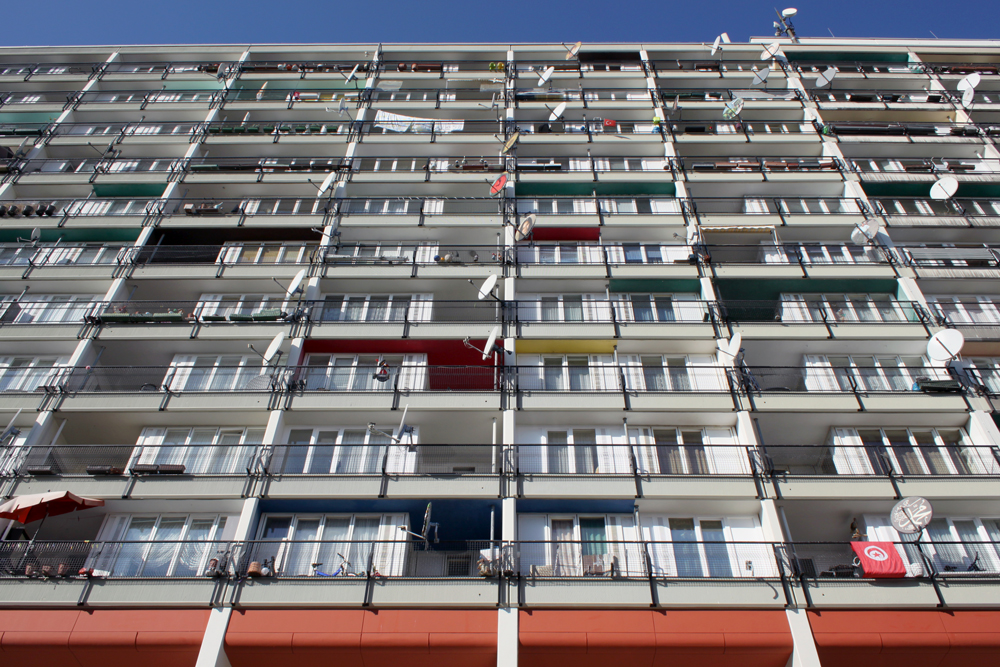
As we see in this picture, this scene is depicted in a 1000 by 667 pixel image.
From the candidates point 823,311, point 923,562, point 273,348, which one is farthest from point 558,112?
point 923,562

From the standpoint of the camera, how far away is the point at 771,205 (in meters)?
31.1

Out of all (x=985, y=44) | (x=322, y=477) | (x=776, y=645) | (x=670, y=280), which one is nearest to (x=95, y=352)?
(x=322, y=477)

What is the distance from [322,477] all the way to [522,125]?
2494cm

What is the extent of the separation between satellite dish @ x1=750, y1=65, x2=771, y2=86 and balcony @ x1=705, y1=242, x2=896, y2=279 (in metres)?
14.0

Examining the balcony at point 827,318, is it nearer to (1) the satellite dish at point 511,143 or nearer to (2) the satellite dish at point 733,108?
(1) the satellite dish at point 511,143

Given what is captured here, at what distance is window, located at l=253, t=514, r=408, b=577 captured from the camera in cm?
1783

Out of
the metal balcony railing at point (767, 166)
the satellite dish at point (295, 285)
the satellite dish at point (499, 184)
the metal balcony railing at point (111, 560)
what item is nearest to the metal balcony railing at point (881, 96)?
the metal balcony railing at point (767, 166)

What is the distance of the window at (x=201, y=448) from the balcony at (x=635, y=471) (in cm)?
876

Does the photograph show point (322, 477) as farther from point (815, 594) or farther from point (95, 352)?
point (815, 594)

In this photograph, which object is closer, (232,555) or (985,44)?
(232,555)

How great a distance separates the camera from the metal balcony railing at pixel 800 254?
88.3 ft

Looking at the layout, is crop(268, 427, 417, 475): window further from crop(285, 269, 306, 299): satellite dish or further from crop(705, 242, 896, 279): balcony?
crop(705, 242, 896, 279): balcony

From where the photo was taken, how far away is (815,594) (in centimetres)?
1691

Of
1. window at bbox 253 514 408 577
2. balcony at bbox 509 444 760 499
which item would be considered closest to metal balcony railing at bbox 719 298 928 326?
balcony at bbox 509 444 760 499
